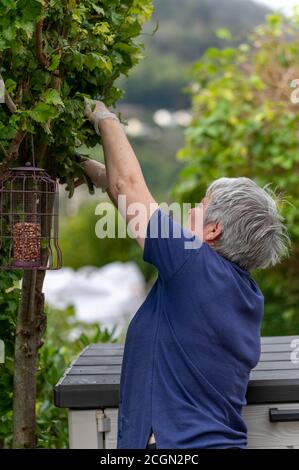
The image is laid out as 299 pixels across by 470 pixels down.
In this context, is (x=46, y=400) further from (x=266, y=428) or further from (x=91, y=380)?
(x=266, y=428)

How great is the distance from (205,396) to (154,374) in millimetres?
159

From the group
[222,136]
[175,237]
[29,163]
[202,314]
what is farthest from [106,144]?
[222,136]

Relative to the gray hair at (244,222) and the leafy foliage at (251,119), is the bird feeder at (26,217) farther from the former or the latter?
the leafy foliage at (251,119)

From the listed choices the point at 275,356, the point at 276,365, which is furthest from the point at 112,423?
the point at 275,356

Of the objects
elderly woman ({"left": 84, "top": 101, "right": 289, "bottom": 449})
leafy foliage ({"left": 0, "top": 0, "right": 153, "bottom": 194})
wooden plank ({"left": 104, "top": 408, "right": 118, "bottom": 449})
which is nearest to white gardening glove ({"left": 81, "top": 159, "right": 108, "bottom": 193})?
leafy foliage ({"left": 0, "top": 0, "right": 153, "bottom": 194})

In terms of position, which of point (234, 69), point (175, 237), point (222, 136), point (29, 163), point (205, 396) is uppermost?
point (234, 69)

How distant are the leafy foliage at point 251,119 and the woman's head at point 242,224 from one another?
11.9 ft

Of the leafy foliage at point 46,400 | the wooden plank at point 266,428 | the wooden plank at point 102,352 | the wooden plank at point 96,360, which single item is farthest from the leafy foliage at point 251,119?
the wooden plank at point 266,428

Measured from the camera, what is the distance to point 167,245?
92.1 inches

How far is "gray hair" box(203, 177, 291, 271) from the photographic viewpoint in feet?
8.05

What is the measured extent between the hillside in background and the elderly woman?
64.3ft
